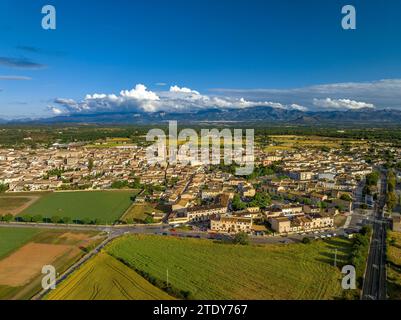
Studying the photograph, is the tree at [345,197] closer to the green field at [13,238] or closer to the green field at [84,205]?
the green field at [84,205]

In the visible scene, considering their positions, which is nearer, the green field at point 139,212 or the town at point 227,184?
the town at point 227,184

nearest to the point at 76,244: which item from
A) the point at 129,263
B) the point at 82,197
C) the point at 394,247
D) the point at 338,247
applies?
the point at 129,263

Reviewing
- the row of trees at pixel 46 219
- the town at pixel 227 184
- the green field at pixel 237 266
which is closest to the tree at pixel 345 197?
the town at pixel 227 184

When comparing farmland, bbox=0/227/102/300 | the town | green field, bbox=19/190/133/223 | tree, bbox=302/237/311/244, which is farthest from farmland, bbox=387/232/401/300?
green field, bbox=19/190/133/223

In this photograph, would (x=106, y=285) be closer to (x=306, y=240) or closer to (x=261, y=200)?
(x=306, y=240)

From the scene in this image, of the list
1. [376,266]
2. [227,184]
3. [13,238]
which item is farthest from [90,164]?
[376,266]
